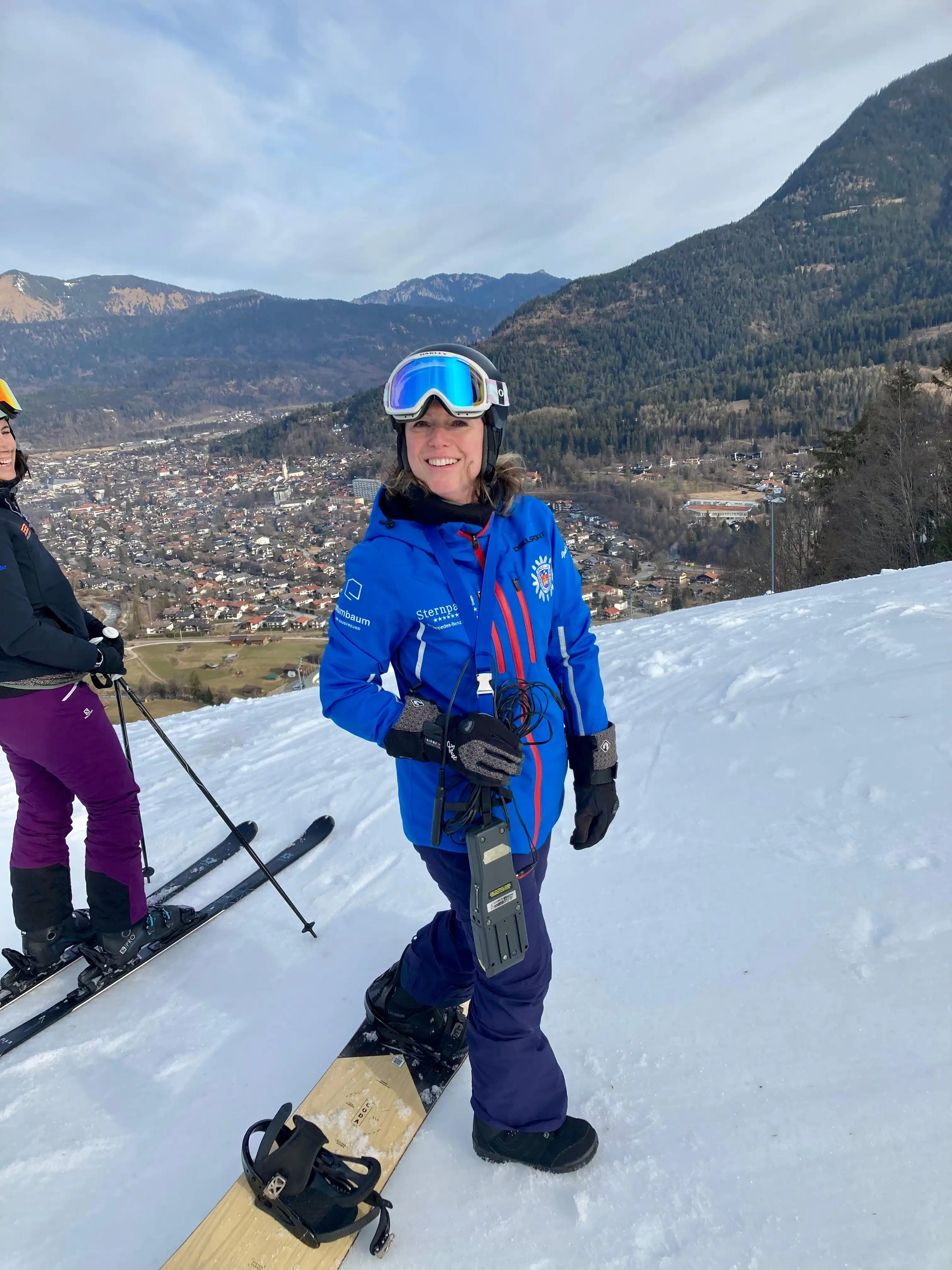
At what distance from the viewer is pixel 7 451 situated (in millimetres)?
2666

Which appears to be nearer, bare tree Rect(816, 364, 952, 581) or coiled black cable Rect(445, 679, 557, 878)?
coiled black cable Rect(445, 679, 557, 878)

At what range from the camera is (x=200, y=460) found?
100 meters

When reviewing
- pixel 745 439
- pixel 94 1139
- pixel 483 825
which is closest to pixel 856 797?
pixel 483 825

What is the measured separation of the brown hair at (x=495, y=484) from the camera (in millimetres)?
1892

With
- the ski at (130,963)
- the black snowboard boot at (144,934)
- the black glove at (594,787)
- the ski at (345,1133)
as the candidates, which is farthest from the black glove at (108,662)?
the black glove at (594,787)

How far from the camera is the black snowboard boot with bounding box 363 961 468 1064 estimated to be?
239 cm

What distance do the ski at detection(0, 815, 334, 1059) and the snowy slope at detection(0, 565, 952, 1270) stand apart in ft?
0.18

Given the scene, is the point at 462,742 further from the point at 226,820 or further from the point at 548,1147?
the point at 226,820

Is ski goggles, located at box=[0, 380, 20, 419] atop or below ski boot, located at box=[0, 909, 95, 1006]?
atop

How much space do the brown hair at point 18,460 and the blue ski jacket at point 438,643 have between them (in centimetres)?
185

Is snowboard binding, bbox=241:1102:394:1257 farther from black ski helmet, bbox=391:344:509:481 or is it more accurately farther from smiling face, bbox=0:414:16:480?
smiling face, bbox=0:414:16:480

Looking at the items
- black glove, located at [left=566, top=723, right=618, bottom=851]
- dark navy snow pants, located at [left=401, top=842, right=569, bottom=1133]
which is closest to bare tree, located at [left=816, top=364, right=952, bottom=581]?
black glove, located at [left=566, top=723, right=618, bottom=851]

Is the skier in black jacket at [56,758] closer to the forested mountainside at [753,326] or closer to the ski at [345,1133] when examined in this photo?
the ski at [345,1133]

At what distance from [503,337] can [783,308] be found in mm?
66171
